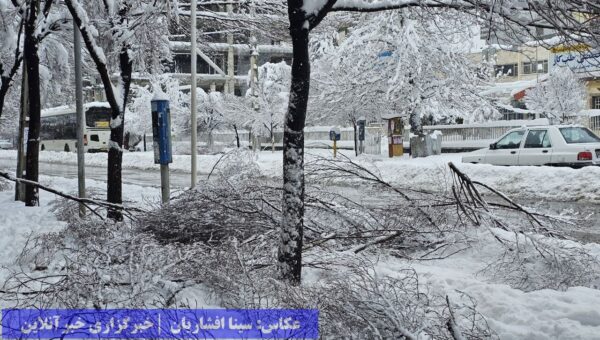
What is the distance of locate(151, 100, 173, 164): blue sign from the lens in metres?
8.66

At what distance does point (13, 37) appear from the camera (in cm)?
1258

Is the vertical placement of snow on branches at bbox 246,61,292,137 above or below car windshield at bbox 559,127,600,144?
above

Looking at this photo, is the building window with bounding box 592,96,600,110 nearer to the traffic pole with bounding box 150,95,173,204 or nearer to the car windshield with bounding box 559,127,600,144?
the car windshield with bounding box 559,127,600,144

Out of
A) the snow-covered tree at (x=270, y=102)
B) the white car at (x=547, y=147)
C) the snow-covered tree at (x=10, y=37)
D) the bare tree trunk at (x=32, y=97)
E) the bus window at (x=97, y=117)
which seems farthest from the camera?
the bus window at (x=97, y=117)

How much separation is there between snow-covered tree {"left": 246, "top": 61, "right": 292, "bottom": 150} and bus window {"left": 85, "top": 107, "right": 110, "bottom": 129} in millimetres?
9825

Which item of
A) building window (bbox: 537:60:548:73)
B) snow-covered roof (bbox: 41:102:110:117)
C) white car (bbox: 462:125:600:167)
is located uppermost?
building window (bbox: 537:60:548:73)

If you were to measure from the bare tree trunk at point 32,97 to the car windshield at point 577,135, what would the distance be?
11.8 m

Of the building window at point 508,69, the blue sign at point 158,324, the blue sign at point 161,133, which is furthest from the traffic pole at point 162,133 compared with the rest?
the building window at point 508,69

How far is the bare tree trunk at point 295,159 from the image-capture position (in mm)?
4621

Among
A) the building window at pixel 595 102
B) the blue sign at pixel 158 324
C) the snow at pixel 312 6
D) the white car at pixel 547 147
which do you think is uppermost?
the building window at pixel 595 102

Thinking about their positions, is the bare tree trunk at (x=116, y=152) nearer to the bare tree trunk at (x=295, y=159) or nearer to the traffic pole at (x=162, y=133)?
Result: the traffic pole at (x=162, y=133)

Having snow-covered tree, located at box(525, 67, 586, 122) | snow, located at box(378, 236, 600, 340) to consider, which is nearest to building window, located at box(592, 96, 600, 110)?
snow-covered tree, located at box(525, 67, 586, 122)

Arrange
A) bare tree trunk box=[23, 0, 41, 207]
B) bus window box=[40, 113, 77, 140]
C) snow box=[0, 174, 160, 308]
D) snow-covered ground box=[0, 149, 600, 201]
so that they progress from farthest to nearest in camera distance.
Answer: bus window box=[40, 113, 77, 140] → snow-covered ground box=[0, 149, 600, 201] → bare tree trunk box=[23, 0, 41, 207] → snow box=[0, 174, 160, 308]

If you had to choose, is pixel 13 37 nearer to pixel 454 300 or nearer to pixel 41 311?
pixel 41 311
